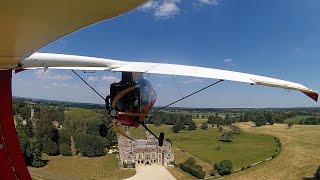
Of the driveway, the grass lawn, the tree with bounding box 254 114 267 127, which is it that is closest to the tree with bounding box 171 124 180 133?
the tree with bounding box 254 114 267 127

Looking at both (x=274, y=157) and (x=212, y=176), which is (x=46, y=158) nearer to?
(x=212, y=176)

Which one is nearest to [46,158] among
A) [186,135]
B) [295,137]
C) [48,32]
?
[186,135]

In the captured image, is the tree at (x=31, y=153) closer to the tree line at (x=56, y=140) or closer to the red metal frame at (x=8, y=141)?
the tree line at (x=56, y=140)

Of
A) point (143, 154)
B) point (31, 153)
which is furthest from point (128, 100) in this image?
point (143, 154)

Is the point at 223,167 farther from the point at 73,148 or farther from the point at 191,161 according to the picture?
the point at 73,148

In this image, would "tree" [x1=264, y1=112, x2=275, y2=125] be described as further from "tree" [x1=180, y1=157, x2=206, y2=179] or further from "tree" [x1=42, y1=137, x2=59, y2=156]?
"tree" [x1=42, y1=137, x2=59, y2=156]

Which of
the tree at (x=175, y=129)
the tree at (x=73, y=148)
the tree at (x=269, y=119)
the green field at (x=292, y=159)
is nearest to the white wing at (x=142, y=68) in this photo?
the green field at (x=292, y=159)
